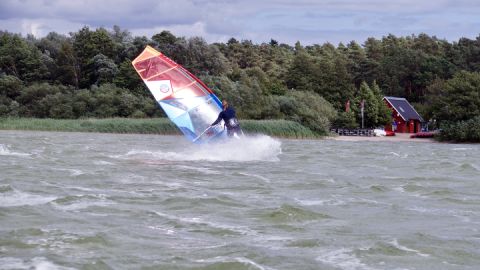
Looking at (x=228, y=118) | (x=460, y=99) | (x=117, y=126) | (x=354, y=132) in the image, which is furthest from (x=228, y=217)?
(x=354, y=132)

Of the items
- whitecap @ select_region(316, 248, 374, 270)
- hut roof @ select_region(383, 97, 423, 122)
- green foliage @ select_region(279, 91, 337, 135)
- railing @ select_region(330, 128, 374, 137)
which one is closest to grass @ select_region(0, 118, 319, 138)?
green foliage @ select_region(279, 91, 337, 135)

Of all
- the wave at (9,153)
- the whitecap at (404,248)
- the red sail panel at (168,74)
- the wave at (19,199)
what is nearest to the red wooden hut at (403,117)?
the red sail panel at (168,74)

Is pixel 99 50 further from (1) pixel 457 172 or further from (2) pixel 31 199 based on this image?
(2) pixel 31 199

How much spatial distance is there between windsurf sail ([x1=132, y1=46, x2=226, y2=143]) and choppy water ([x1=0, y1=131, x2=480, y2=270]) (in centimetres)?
266

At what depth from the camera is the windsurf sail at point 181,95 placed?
69.3 ft

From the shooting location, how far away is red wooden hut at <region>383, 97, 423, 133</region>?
62.7 meters

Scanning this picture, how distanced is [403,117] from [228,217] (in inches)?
2101

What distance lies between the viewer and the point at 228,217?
34.3ft

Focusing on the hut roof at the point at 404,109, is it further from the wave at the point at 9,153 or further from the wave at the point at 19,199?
the wave at the point at 19,199

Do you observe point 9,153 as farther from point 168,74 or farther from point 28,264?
point 28,264

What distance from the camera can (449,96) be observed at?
5275 cm

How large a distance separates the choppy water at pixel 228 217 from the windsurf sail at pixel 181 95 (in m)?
2.66

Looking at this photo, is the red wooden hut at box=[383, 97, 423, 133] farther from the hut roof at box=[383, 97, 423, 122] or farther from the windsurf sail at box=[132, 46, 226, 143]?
the windsurf sail at box=[132, 46, 226, 143]

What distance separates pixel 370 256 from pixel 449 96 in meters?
46.8
